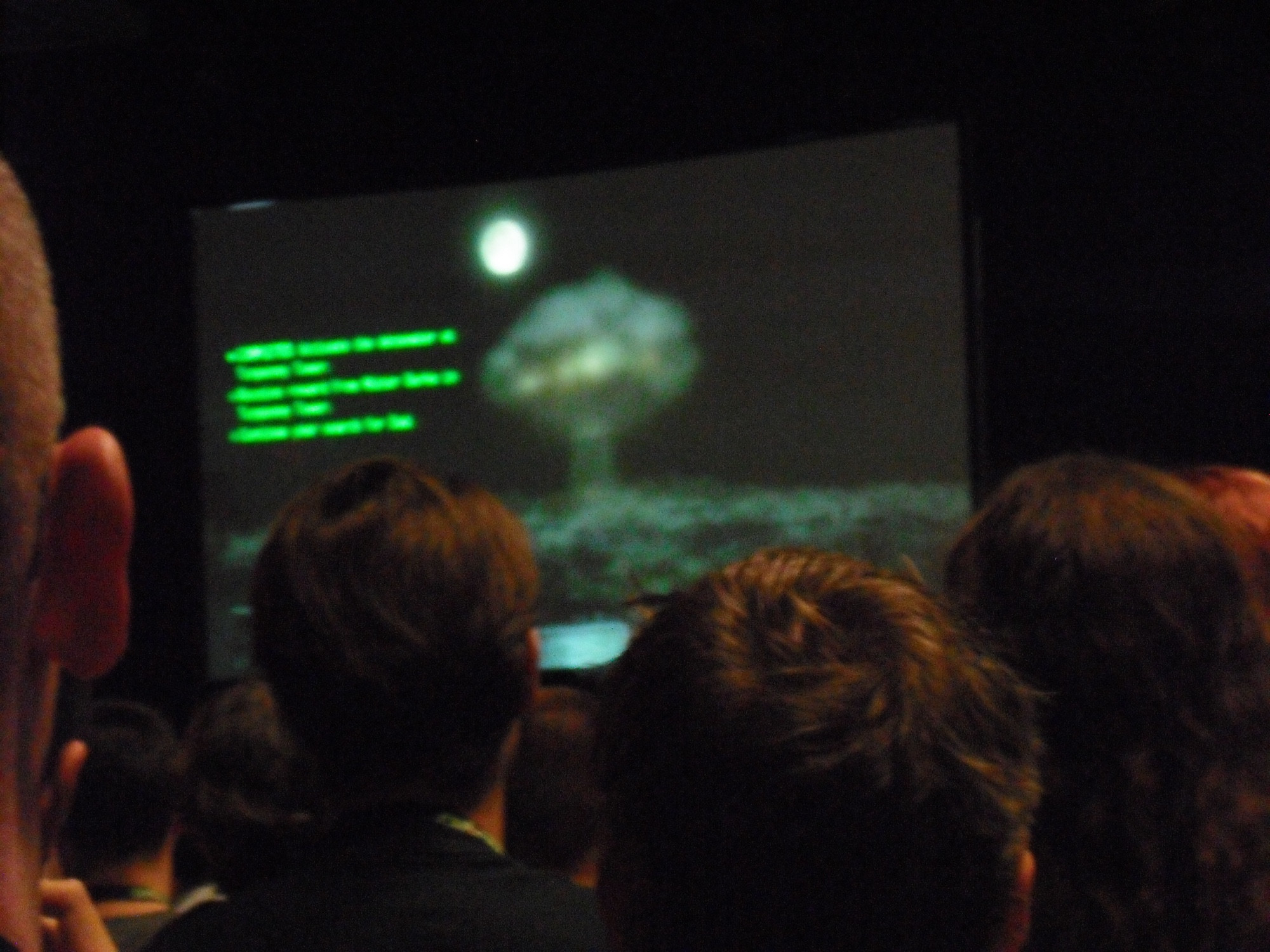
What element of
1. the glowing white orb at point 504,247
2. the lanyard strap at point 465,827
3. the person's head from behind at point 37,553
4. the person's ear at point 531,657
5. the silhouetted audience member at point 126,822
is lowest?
the silhouetted audience member at point 126,822

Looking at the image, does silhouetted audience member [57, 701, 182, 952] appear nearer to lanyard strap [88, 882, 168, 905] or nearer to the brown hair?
lanyard strap [88, 882, 168, 905]

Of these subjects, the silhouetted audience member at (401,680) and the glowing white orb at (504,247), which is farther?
the glowing white orb at (504,247)

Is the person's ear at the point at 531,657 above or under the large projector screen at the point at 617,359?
under

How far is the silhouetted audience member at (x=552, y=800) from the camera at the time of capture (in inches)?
84.0

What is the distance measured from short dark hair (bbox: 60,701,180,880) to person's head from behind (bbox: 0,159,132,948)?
6.08ft

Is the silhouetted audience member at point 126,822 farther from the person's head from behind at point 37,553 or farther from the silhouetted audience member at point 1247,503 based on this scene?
the person's head from behind at point 37,553

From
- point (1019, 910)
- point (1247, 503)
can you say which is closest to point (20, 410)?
point (1019, 910)

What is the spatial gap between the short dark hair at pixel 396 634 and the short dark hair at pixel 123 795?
102 centimetres

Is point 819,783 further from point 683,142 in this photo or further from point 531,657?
point 683,142

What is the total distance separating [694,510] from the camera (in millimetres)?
4137

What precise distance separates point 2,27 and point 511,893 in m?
4.06

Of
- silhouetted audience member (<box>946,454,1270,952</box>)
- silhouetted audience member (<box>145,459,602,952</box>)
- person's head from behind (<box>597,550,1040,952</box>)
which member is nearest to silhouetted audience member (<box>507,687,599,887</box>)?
silhouetted audience member (<box>145,459,602,952</box>)

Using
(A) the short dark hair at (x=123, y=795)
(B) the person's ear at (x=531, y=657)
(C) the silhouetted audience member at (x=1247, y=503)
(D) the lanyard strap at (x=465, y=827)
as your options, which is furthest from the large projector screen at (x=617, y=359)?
(D) the lanyard strap at (x=465, y=827)

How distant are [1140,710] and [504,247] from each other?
3426 millimetres
